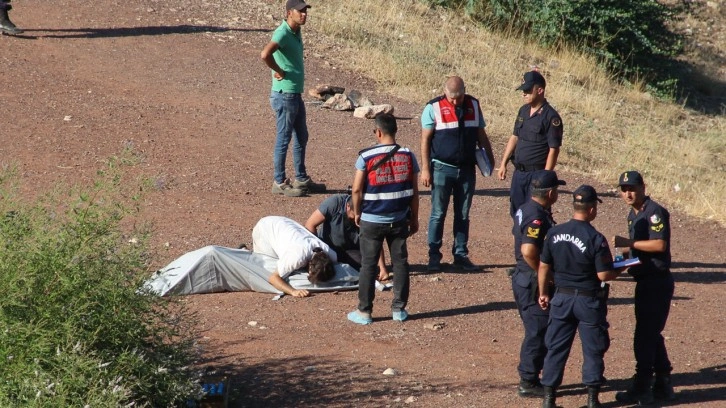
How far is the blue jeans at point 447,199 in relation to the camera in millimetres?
8625

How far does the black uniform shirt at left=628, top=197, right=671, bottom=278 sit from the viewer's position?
615cm

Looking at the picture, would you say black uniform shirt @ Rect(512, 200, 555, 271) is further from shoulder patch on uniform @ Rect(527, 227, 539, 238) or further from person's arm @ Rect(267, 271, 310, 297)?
person's arm @ Rect(267, 271, 310, 297)

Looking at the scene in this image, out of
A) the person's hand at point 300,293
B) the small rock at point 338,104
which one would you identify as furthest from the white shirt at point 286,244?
the small rock at point 338,104

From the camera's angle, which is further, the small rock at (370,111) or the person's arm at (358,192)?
the small rock at (370,111)

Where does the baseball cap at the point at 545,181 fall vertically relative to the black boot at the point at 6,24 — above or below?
above

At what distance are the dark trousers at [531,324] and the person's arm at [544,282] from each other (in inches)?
4.0

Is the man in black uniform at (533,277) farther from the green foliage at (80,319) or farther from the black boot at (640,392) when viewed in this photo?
the green foliage at (80,319)

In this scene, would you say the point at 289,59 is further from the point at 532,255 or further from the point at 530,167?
the point at 532,255

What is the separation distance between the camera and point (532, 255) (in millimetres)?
5973

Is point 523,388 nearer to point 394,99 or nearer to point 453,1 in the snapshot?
point 394,99

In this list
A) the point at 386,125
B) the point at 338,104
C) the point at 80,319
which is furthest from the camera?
the point at 338,104

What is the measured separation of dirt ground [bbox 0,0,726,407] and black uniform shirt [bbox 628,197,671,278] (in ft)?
2.98

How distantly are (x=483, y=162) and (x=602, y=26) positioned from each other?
34.6ft

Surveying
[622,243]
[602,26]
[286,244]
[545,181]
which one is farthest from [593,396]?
[602,26]
